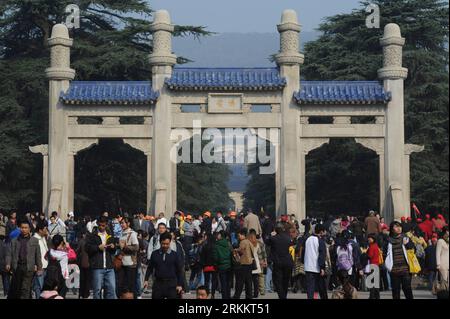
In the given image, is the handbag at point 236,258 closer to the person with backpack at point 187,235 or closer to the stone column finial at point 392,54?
the person with backpack at point 187,235

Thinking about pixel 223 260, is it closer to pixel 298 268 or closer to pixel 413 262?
pixel 298 268

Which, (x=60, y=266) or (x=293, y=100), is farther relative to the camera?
(x=293, y=100)

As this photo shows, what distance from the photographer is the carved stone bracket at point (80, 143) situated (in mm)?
33031

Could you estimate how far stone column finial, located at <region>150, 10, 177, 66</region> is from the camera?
3281cm

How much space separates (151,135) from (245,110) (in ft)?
9.75

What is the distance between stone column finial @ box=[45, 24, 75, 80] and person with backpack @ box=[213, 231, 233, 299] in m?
14.6

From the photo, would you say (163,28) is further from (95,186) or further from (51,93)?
(95,186)

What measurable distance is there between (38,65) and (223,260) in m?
21.5

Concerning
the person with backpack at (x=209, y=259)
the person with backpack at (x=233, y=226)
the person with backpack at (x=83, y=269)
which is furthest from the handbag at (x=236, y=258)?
the person with backpack at (x=233, y=226)

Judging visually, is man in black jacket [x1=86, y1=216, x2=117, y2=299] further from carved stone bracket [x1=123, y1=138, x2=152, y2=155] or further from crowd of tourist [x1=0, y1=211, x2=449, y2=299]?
carved stone bracket [x1=123, y1=138, x2=152, y2=155]

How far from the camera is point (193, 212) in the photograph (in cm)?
4597

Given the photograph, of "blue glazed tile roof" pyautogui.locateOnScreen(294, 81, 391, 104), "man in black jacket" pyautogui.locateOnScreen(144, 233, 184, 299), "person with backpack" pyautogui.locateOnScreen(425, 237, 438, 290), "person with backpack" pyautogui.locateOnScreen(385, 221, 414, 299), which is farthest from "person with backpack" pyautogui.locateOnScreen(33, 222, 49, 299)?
"blue glazed tile roof" pyautogui.locateOnScreen(294, 81, 391, 104)
